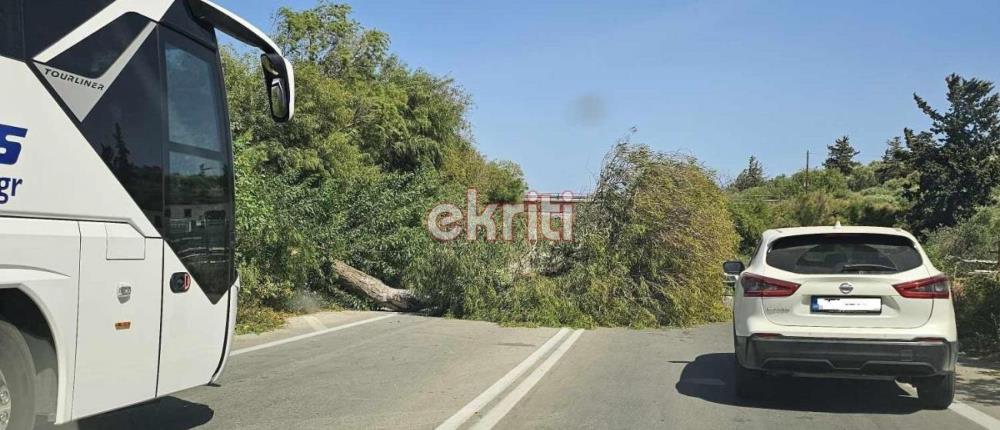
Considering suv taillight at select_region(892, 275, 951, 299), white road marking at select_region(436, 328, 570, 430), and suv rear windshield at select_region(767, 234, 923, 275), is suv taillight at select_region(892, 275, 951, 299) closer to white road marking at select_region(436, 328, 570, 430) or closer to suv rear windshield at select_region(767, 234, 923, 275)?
suv rear windshield at select_region(767, 234, 923, 275)

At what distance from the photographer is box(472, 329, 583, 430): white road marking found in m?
6.62

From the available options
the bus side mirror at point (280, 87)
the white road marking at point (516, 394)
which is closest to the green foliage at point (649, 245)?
the white road marking at point (516, 394)

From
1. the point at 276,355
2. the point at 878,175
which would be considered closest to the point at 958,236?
the point at 276,355

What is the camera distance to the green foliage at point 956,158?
39312 mm

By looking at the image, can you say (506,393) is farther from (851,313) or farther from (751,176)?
(751,176)

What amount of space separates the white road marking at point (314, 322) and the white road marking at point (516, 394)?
4.79 meters

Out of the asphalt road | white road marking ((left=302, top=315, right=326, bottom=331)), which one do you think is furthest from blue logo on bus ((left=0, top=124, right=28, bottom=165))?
white road marking ((left=302, top=315, right=326, bottom=331))

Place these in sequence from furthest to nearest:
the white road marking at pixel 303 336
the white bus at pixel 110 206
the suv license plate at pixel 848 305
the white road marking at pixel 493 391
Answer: the white road marking at pixel 303 336, the suv license plate at pixel 848 305, the white road marking at pixel 493 391, the white bus at pixel 110 206

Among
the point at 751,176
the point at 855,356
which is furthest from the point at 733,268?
the point at 751,176

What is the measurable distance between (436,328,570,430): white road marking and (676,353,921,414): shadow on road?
1.97 m

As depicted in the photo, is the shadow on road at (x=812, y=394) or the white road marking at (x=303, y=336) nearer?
the shadow on road at (x=812, y=394)

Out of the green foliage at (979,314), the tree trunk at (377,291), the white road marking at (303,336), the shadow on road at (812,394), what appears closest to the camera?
the shadow on road at (812,394)
